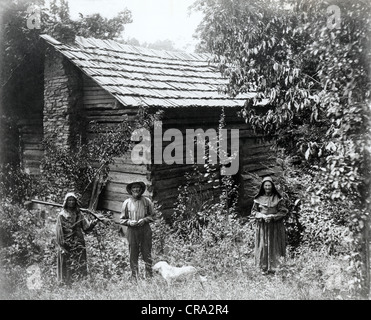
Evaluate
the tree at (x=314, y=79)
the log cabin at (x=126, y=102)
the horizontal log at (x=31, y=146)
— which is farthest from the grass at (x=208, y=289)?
the horizontal log at (x=31, y=146)

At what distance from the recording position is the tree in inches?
169

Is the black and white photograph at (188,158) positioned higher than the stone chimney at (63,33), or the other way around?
the stone chimney at (63,33)

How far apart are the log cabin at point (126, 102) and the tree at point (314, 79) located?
0.99m

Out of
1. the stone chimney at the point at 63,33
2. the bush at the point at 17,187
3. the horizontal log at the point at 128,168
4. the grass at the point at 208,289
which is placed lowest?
the grass at the point at 208,289

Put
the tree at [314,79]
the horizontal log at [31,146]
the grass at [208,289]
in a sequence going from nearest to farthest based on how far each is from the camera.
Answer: the tree at [314,79]
the grass at [208,289]
the horizontal log at [31,146]

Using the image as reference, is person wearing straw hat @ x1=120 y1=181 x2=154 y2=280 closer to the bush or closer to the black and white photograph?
the black and white photograph

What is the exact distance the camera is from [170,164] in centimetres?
827

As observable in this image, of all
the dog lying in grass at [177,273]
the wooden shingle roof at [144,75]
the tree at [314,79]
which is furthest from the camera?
the wooden shingle roof at [144,75]

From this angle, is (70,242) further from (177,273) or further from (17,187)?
(17,187)

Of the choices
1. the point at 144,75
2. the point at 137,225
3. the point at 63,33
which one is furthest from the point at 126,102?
the point at 63,33

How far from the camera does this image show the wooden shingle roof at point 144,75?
7684 mm

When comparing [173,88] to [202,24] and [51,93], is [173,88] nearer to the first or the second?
[202,24]

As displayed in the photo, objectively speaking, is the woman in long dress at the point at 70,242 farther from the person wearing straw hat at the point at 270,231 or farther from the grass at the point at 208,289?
the person wearing straw hat at the point at 270,231
